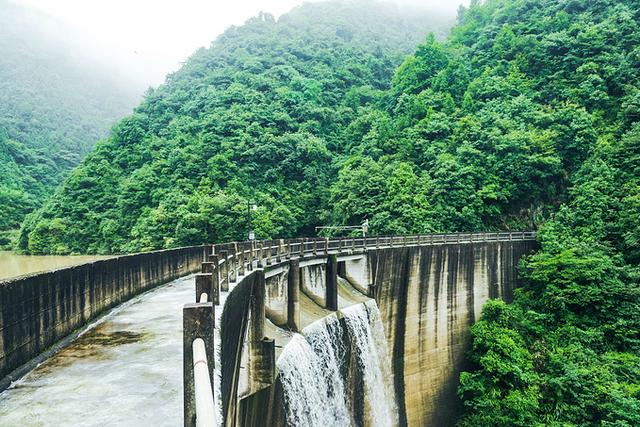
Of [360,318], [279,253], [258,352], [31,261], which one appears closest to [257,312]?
[258,352]

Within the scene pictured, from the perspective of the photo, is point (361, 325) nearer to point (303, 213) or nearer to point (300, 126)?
point (303, 213)

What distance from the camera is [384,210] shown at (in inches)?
1321

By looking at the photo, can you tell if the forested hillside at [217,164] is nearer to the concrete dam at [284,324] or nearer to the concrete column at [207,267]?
the concrete dam at [284,324]

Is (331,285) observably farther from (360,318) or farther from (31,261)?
(31,261)

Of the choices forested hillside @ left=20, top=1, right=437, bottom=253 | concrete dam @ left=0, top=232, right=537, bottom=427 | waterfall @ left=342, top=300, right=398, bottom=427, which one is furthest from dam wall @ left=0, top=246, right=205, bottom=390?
forested hillside @ left=20, top=1, right=437, bottom=253

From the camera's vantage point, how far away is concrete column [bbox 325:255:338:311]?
58.6ft

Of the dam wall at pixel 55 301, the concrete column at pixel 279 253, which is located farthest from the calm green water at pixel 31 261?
the dam wall at pixel 55 301

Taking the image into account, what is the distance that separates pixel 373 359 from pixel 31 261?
1380 inches

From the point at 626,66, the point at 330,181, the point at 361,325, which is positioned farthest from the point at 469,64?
the point at 361,325

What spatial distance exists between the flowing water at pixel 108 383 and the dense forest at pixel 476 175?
17430mm

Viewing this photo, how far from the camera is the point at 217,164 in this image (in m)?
42.4

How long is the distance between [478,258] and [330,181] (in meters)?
21.2

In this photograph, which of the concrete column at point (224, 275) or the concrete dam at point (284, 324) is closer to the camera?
Answer: the concrete dam at point (284, 324)

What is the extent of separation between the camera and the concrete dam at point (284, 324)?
5105 mm
